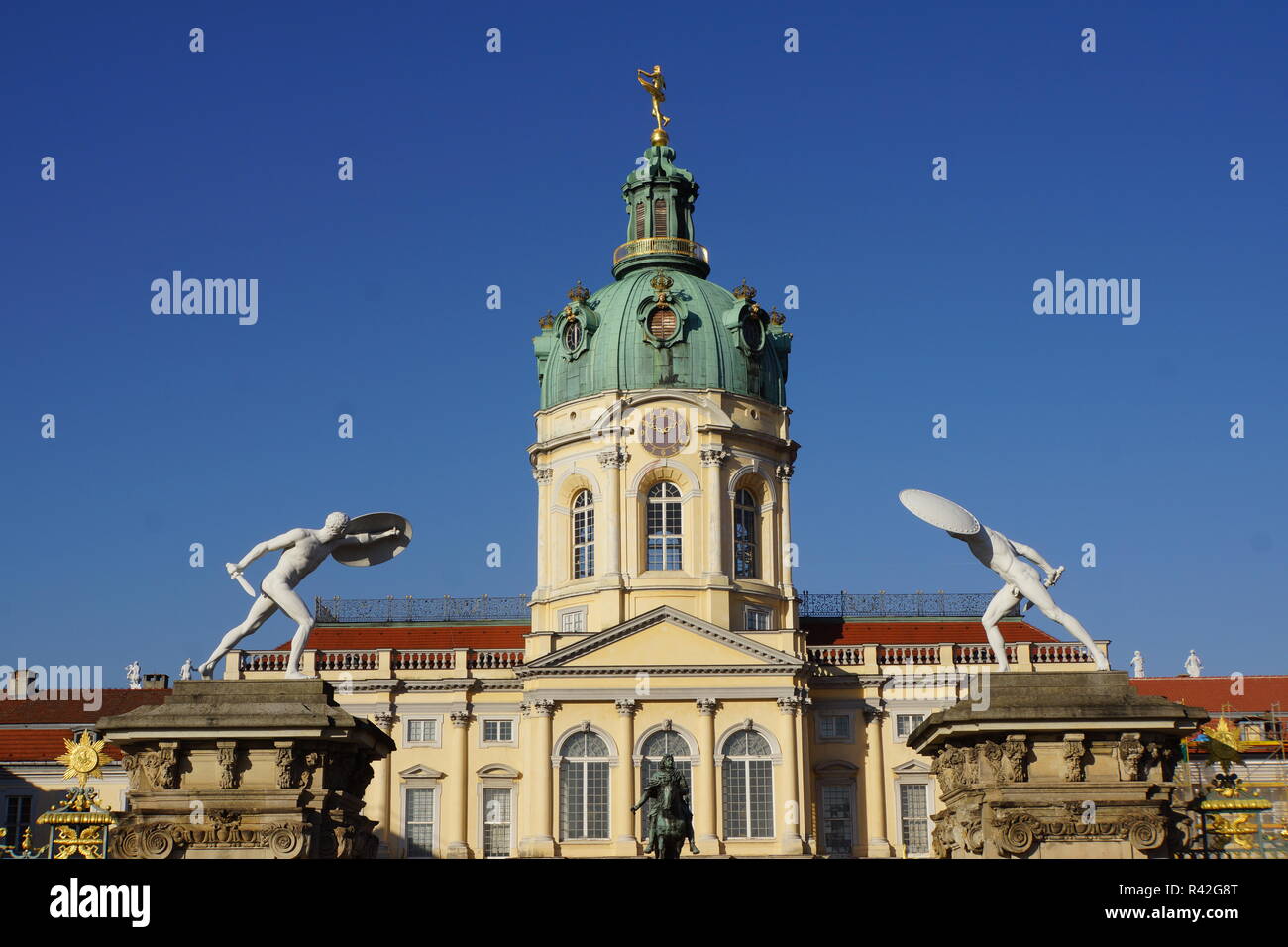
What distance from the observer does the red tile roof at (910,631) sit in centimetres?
7112

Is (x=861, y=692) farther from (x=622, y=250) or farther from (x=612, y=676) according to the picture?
(x=622, y=250)

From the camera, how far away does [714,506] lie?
67000 millimetres

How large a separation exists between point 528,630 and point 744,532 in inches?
440

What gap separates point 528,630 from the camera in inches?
2874

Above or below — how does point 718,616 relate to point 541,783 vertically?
above

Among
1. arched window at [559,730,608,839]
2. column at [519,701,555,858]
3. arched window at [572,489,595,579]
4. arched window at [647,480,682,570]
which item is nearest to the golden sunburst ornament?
column at [519,701,555,858]

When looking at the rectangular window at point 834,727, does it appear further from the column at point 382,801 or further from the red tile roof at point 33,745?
the red tile roof at point 33,745

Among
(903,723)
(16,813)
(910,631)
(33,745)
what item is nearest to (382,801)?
(16,813)
